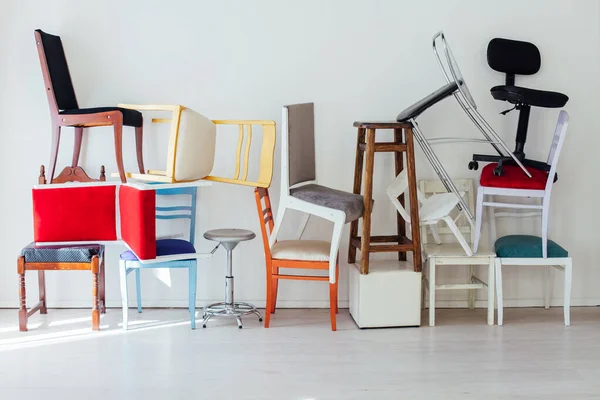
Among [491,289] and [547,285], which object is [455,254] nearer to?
[491,289]

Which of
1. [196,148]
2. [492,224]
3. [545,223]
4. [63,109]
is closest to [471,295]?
[492,224]

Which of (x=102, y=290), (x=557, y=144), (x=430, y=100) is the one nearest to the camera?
(x=430, y=100)

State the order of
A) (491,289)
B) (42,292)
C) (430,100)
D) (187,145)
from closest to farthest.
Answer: (187,145)
(430,100)
(491,289)
(42,292)

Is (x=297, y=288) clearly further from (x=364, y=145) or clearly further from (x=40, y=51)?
(x=40, y=51)

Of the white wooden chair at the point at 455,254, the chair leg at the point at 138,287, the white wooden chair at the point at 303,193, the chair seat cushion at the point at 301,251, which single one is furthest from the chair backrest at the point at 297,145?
the chair leg at the point at 138,287

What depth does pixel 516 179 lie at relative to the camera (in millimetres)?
4715

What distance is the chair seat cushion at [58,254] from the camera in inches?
180

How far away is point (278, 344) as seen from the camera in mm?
4352

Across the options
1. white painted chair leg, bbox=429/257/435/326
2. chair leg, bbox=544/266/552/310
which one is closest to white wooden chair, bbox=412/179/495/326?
white painted chair leg, bbox=429/257/435/326

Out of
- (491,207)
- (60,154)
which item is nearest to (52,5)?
(60,154)

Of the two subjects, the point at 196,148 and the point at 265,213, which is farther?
the point at 265,213

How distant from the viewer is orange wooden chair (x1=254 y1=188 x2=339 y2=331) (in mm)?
4602

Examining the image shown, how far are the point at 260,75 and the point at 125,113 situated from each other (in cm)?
99

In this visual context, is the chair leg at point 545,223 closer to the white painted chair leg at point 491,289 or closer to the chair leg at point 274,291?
the white painted chair leg at point 491,289
